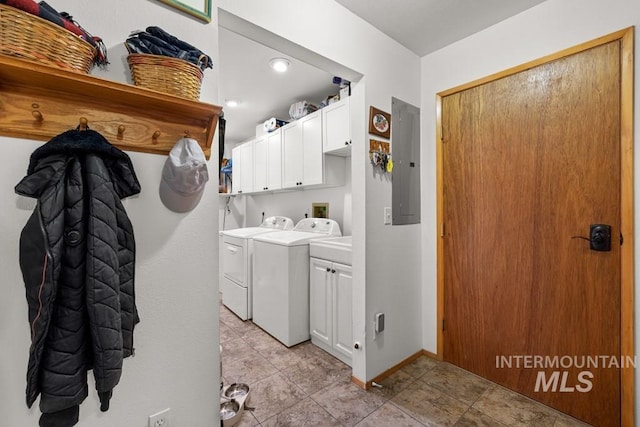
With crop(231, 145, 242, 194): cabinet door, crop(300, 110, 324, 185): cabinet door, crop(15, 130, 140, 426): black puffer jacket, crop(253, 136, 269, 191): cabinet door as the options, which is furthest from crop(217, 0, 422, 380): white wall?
crop(231, 145, 242, 194): cabinet door

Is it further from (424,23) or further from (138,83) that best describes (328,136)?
(138,83)

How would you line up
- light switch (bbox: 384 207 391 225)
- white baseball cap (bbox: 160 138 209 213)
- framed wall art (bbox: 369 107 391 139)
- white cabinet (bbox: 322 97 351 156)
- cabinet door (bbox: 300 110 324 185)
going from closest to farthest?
1. white baseball cap (bbox: 160 138 209 213)
2. framed wall art (bbox: 369 107 391 139)
3. light switch (bbox: 384 207 391 225)
4. white cabinet (bbox: 322 97 351 156)
5. cabinet door (bbox: 300 110 324 185)

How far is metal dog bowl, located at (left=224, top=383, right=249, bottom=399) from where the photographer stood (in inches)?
67.5

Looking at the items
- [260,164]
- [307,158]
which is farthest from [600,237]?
[260,164]

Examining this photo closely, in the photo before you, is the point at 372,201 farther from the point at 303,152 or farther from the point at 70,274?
the point at 70,274

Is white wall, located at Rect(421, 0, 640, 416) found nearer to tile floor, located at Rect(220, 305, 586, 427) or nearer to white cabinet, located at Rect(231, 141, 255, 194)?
tile floor, located at Rect(220, 305, 586, 427)

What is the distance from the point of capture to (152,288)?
113cm

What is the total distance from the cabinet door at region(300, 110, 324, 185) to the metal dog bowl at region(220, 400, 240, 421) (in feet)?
6.06

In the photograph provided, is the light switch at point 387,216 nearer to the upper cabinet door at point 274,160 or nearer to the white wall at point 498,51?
the white wall at point 498,51

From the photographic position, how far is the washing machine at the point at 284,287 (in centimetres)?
244

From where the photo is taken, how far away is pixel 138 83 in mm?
1007

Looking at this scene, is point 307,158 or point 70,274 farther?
point 307,158

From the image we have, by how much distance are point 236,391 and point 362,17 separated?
251 cm

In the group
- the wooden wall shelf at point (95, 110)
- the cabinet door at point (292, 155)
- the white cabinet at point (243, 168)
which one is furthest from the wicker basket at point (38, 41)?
the white cabinet at point (243, 168)
